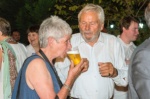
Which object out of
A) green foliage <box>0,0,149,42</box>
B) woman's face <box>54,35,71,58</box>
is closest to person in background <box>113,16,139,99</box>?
A: woman's face <box>54,35,71,58</box>

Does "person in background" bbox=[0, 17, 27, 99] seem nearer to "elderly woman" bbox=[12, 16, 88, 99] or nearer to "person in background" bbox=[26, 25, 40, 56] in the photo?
"elderly woman" bbox=[12, 16, 88, 99]

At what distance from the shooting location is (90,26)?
3230mm

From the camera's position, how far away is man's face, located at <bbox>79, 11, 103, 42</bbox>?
10.6ft

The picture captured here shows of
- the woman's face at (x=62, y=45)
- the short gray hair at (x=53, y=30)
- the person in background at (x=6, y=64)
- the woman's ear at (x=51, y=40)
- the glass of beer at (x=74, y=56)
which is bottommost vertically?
the person in background at (x=6, y=64)

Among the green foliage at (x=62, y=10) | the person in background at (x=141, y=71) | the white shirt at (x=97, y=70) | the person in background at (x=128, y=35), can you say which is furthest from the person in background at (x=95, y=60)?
the green foliage at (x=62, y=10)

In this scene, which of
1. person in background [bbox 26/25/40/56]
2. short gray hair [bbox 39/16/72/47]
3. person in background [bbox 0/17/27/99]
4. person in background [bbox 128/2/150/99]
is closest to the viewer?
person in background [bbox 128/2/150/99]

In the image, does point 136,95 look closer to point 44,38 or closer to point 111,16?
point 44,38

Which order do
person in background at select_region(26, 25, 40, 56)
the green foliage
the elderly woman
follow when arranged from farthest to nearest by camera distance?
the green foliage, person in background at select_region(26, 25, 40, 56), the elderly woman

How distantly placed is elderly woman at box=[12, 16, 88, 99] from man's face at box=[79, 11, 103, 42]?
60 cm

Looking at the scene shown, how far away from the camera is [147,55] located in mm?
1860

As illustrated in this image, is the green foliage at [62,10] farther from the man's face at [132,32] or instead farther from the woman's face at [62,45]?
the woman's face at [62,45]

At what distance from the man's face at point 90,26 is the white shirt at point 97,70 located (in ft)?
0.43

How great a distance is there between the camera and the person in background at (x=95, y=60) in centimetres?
326

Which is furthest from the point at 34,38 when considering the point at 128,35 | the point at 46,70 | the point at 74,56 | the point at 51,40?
the point at 46,70
